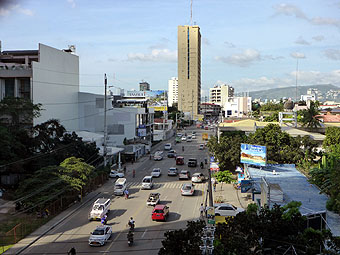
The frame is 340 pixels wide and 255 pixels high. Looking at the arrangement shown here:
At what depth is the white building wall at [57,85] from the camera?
53266 millimetres

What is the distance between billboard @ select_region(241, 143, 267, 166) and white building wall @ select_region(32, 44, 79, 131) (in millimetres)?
28900

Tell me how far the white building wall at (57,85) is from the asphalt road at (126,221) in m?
20.5

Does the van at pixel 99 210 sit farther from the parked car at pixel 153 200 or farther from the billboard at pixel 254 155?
the billboard at pixel 254 155

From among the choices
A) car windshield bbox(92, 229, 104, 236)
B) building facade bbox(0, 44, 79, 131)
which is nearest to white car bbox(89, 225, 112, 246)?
car windshield bbox(92, 229, 104, 236)

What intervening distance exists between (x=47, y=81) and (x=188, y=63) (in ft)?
450

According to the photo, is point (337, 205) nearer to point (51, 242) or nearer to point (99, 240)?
point (99, 240)

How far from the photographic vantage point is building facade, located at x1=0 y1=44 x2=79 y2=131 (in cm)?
5234

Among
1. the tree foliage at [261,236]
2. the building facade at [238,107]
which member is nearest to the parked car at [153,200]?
the tree foliage at [261,236]

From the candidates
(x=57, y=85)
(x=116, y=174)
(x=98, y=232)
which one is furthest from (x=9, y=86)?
(x=98, y=232)

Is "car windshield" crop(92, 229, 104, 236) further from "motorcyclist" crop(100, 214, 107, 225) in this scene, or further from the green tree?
the green tree

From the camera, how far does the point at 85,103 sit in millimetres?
67188

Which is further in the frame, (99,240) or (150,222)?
(150,222)

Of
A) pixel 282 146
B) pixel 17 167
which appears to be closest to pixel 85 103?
pixel 17 167

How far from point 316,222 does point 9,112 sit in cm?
3644
